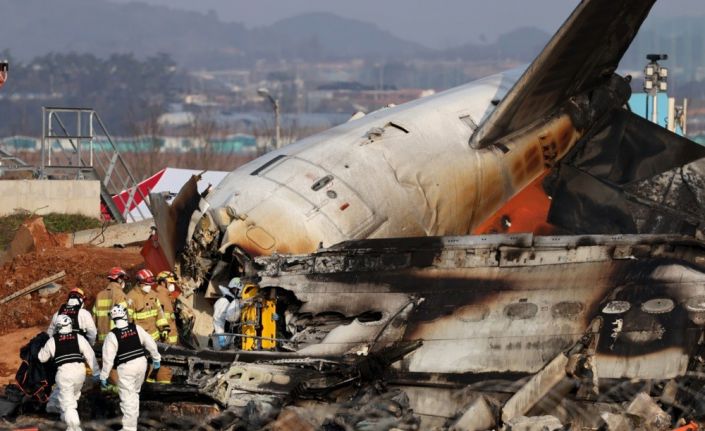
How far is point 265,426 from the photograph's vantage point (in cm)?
1551

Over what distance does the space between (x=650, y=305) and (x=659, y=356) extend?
68cm

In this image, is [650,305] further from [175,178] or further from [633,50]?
[633,50]

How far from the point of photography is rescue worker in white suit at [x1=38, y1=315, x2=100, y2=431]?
53.6 feet

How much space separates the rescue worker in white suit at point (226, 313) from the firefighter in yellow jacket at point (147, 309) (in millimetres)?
831

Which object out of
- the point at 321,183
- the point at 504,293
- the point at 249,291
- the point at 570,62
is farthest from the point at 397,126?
the point at 504,293

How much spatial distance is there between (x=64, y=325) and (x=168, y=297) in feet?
11.1

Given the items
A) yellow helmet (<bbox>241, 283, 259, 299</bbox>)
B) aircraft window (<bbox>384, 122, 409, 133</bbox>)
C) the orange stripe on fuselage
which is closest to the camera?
yellow helmet (<bbox>241, 283, 259, 299</bbox>)

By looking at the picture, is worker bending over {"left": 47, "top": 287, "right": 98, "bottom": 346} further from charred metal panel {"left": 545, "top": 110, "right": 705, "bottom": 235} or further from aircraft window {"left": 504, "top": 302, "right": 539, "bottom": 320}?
charred metal panel {"left": 545, "top": 110, "right": 705, "bottom": 235}

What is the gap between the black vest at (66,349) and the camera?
16.5m

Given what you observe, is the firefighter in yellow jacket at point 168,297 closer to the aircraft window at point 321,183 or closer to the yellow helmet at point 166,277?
the yellow helmet at point 166,277

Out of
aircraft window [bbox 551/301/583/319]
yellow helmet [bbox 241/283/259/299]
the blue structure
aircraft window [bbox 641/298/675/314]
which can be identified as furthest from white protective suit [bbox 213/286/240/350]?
the blue structure

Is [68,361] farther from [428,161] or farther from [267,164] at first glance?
[428,161]

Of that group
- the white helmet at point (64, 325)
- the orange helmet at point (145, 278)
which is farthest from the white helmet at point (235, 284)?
the white helmet at point (64, 325)

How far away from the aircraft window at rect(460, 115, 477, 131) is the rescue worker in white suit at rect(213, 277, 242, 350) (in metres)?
5.98
